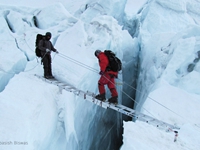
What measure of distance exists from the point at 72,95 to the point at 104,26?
10.2 ft

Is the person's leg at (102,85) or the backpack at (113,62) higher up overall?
the backpack at (113,62)

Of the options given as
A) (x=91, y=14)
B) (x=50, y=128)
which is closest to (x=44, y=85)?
(x=50, y=128)

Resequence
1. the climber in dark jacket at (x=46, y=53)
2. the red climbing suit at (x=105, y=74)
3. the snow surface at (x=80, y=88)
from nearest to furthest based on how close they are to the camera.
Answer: the snow surface at (x=80, y=88)
the red climbing suit at (x=105, y=74)
the climber in dark jacket at (x=46, y=53)

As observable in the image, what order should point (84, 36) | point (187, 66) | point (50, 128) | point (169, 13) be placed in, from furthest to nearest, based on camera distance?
point (169, 13)
point (84, 36)
point (187, 66)
point (50, 128)

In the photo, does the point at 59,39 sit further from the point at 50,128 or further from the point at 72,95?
the point at 50,128

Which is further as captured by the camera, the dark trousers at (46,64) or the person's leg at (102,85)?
the dark trousers at (46,64)

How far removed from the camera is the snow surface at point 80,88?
3049 mm

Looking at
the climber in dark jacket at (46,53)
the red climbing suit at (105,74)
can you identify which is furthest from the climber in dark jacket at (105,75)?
the climber in dark jacket at (46,53)

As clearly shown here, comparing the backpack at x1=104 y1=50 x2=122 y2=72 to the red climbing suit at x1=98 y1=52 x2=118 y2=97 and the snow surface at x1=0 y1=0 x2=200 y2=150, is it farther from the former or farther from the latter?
the snow surface at x1=0 y1=0 x2=200 y2=150

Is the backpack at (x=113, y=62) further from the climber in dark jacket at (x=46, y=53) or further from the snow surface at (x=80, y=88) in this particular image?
the climber in dark jacket at (x=46, y=53)

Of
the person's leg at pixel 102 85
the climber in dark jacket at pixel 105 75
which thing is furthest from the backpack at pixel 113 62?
the person's leg at pixel 102 85

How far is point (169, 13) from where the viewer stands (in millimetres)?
12969

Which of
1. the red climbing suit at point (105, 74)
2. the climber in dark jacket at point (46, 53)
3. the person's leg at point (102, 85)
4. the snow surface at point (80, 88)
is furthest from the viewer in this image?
the climber in dark jacket at point (46, 53)

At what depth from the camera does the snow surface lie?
3049 mm
